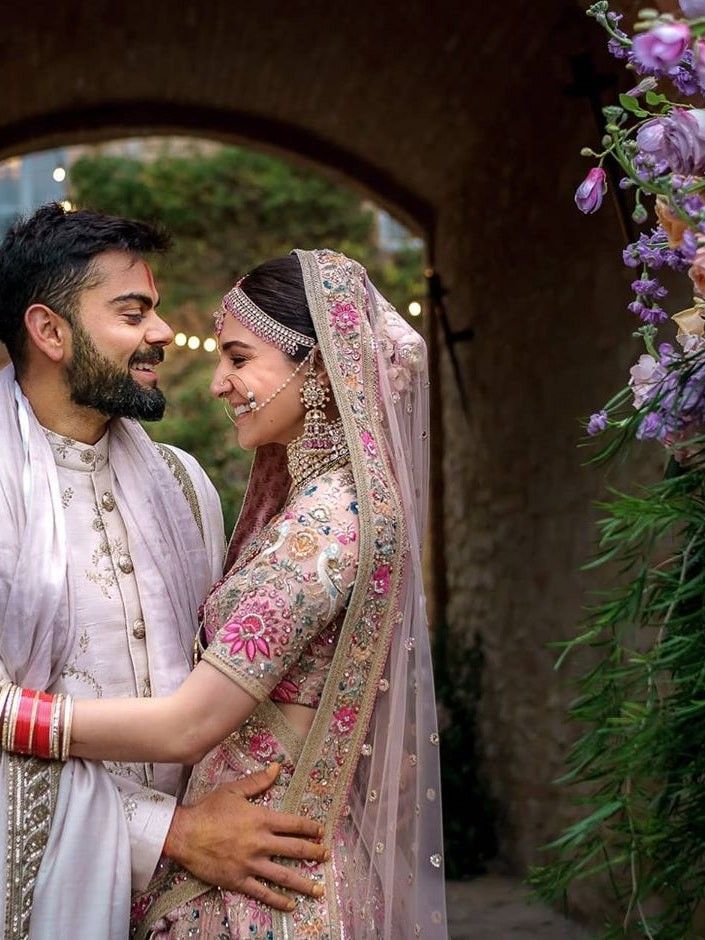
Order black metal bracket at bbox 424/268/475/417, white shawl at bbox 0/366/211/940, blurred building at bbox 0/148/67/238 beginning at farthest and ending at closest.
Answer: blurred building at bbox 0/148/67/238 < black metal bracket at bbox 424/268/475/417 < white shawl at bbox 0/366/211/940

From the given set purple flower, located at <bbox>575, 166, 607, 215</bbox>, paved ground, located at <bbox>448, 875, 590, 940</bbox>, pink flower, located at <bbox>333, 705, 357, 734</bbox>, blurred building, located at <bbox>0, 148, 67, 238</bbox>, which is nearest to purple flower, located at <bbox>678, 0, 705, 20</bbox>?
purple flower, located at <bbox>575, 166, 607, 215</bbox>

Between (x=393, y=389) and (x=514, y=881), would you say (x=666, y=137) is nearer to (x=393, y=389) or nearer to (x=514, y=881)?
(x=393, y=389)

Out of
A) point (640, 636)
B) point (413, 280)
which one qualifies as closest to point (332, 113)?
point (640, 636)

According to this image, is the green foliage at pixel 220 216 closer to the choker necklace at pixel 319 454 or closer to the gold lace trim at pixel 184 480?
the gold lace trim at pixel 184 480

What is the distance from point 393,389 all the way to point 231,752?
0.71m

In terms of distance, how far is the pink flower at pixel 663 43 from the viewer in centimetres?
144

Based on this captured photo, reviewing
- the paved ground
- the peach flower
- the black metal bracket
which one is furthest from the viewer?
the black metal bracket

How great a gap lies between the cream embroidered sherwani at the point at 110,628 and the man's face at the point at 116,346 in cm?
13

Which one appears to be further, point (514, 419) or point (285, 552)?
point (514, 419)

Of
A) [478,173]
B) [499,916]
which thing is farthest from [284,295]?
[478,173]

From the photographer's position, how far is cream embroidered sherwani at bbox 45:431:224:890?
244 centimetres

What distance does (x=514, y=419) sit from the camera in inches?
250

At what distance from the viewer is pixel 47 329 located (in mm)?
2682

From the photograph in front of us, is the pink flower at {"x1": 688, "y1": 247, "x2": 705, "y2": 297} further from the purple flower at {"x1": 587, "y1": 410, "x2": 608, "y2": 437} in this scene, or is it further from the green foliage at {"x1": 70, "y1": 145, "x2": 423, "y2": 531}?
the green foliage at {"x1": 70, "y1": 145, "x2": 423, "y2": 531}
